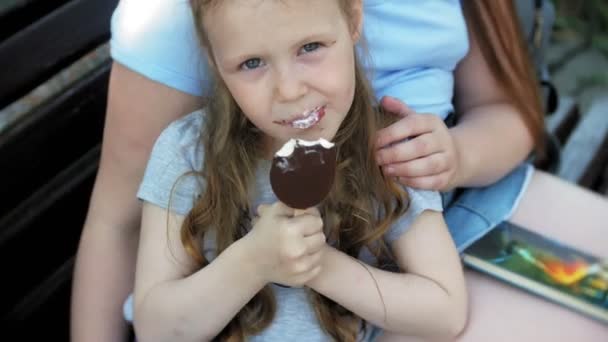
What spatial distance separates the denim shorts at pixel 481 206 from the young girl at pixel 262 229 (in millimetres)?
185

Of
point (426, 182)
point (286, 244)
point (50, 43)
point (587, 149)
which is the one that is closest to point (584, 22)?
point (587, 149)

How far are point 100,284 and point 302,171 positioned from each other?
0.59 m

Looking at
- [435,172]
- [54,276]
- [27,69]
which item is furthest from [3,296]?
[435,172]

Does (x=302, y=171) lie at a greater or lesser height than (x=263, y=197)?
greater

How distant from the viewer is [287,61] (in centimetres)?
99

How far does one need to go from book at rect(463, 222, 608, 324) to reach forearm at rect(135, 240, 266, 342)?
0.44m

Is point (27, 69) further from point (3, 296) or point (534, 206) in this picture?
point (534, 206)

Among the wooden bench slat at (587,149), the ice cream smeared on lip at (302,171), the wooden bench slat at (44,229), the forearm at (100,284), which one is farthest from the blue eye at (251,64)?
the wooden bench slat at (587,149)

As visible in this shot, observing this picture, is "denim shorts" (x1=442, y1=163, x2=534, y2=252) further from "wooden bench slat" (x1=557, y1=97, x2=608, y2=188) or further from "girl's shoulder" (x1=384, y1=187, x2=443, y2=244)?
"wooden bench slat" (x1=557, y1=97, x2=608, y2=188)

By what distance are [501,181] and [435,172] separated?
30cm

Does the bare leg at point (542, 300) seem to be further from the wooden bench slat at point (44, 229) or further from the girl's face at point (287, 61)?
the wooden bench slat at point (44, 229)

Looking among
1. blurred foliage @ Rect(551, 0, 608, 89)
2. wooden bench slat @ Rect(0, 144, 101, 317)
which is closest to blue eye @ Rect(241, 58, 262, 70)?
wooden bench slat @ Rect(0, 144, 101, 317)

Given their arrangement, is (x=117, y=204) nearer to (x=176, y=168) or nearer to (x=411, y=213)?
(x=176, y=168)

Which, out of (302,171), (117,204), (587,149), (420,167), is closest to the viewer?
(302,171)
